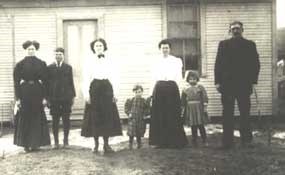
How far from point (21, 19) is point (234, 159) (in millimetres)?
7610

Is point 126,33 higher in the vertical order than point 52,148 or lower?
higher

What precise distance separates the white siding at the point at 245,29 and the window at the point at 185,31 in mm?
289

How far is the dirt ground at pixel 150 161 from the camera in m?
7.75

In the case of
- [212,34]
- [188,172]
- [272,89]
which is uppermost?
[212,34]

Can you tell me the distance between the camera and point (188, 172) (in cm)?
769

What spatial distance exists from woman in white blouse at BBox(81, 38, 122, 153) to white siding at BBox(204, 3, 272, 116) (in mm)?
5420

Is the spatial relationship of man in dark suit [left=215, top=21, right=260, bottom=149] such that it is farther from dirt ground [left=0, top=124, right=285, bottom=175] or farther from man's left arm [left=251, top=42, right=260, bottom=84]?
dirt ground [left=0, top=124, right=285, bottom=175]

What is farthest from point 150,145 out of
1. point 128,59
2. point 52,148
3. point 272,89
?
point 272,89

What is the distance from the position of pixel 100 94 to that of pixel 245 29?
6275 mm

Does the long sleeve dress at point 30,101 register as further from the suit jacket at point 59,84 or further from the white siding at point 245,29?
the white siding at point 245,29

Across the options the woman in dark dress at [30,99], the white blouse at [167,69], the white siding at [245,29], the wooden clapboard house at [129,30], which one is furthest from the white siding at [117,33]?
the white blouse at [167,69]

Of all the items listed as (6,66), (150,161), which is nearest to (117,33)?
(6,66)

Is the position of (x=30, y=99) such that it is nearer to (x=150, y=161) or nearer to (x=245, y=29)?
(x=150, y=161)

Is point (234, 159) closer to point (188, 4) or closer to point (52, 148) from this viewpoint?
point (52, 148)
